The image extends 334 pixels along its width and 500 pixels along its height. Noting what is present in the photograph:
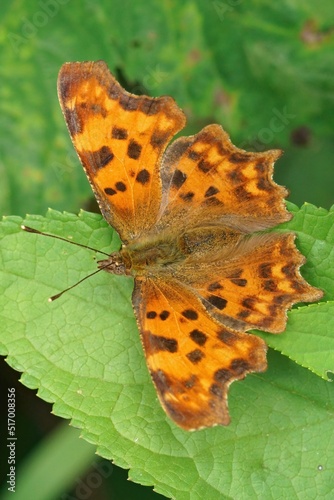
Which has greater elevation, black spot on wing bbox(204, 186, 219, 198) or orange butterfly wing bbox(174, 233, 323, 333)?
black spot on wing bbox(204, 186, 219, 198)

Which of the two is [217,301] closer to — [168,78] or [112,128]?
[112,128]

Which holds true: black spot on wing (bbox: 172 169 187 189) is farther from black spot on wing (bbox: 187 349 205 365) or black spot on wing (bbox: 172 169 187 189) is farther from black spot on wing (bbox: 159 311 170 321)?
black spot on wing (bbox: 187 349 205 365)

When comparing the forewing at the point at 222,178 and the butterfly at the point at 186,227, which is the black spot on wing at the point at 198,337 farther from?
the forewing at the point at 222,178

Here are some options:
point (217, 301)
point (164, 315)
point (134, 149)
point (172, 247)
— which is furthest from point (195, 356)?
point (134, 149)

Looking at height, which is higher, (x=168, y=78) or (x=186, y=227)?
(x=168, y=78)

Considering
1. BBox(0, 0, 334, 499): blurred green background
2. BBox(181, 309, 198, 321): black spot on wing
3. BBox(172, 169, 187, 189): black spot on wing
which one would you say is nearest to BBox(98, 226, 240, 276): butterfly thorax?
BBox(172, 169, 187, 189): black spot on wing

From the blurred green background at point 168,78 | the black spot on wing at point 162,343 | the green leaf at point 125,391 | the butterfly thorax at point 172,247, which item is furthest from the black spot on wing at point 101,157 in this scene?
→ the blurred green background at point 168,78
